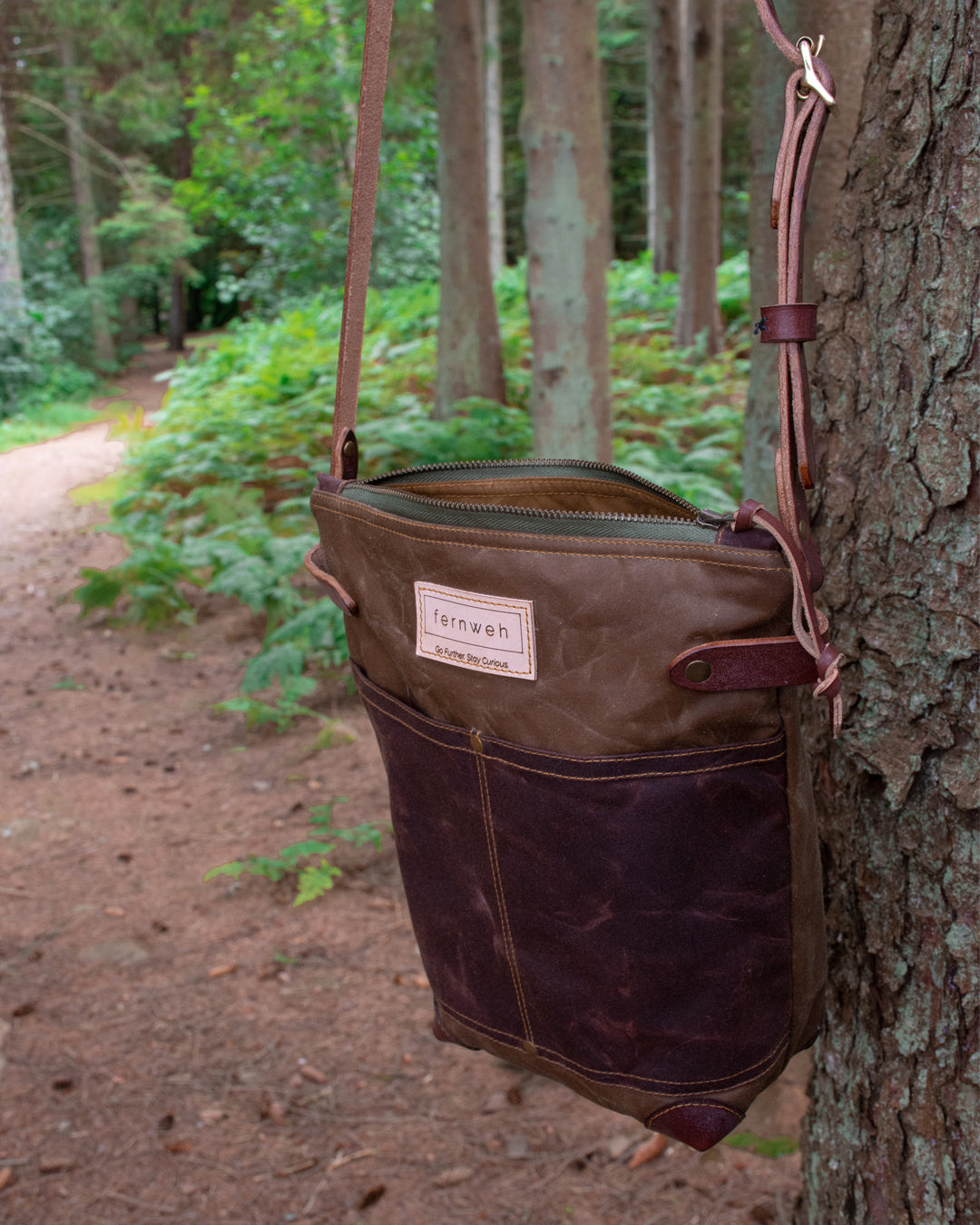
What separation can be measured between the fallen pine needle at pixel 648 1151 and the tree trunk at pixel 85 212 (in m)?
19.1

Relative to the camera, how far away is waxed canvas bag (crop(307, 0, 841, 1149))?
0.90 m

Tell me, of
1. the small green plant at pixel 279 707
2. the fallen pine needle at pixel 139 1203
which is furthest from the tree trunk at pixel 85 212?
the fallen pine needle at pixel 139 1203

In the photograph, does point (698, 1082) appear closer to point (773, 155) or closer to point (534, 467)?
point (534, 467)

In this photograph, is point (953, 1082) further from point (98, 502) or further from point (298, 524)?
point (98, 502)

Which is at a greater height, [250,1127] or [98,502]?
[98,502]

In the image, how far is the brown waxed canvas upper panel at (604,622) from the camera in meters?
0.88

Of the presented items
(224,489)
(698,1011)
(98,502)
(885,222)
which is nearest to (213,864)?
(698,1011)

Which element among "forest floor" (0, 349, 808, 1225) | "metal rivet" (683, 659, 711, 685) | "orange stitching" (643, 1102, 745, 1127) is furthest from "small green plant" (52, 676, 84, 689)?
"metal rivet" (683, 659, 711, 685)

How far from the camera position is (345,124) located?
15211 millimetres

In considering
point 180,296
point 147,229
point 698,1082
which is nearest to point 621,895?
point 698,1082

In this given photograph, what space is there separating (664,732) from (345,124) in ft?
53.7

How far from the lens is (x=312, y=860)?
322 cm

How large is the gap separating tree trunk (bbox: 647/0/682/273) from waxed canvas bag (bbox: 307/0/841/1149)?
12.0 meters

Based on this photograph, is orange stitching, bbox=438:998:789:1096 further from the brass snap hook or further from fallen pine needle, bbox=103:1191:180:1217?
fallen pine needle, bbox=103:1191:180:1217
